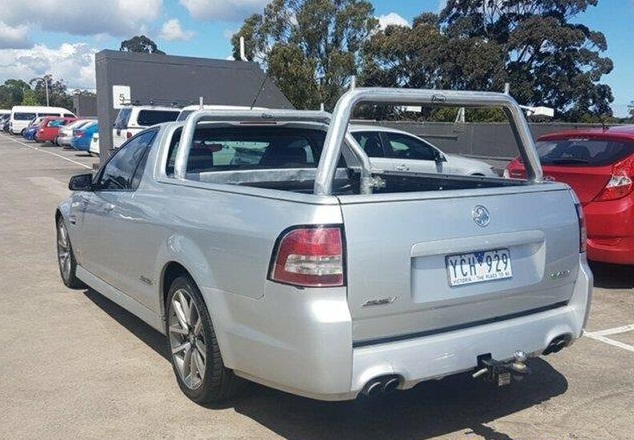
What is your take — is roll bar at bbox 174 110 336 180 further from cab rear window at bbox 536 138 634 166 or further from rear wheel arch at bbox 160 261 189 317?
cab rear window at bbox 536 138 634 166

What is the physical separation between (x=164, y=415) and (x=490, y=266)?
200 cm

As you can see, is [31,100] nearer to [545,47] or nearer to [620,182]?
[545,47]

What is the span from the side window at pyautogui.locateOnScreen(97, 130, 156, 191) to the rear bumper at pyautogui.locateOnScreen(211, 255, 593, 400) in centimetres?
164

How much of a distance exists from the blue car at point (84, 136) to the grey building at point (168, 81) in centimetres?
792

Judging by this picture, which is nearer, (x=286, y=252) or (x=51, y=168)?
(x=286, y=252)

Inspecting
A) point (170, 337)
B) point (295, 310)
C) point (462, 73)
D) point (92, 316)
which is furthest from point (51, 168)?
point (462, 73)

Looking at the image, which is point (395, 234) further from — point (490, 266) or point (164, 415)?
point (164, 415)

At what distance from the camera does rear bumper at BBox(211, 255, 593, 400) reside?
10.1ft

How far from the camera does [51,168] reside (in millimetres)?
22562

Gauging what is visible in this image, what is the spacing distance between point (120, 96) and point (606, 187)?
16340 millimetres

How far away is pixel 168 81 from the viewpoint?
22.4m

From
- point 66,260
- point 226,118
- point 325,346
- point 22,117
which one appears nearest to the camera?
point 325,346

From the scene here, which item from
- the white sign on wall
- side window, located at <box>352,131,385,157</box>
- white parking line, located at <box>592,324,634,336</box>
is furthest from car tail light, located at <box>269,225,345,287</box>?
the white sign on wall

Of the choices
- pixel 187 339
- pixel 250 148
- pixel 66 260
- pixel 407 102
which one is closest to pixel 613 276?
pixel 250 148
